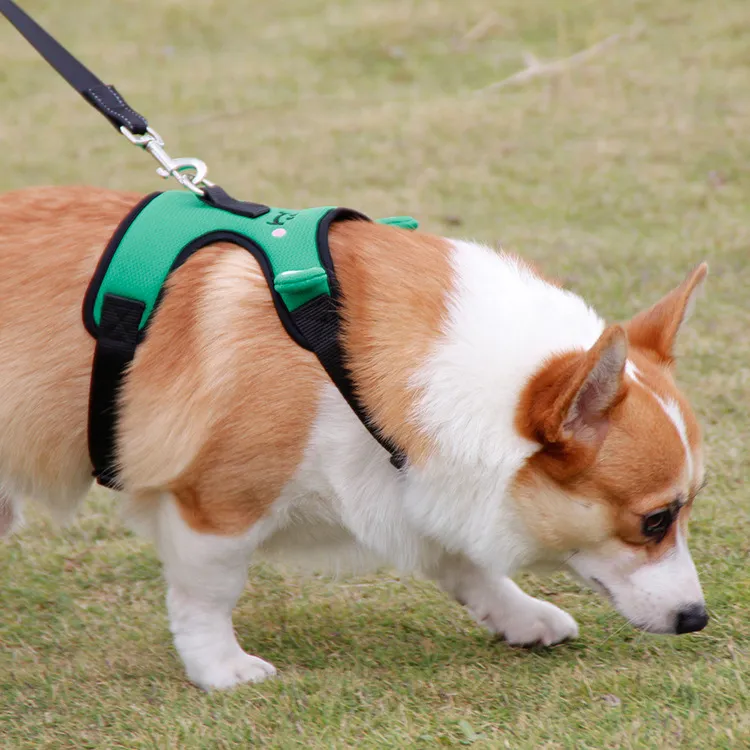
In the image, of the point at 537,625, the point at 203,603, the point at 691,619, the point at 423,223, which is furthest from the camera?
the point at 423,223

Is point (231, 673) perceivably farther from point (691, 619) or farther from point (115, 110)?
point (115, 110)

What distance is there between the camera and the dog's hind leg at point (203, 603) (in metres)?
2.83

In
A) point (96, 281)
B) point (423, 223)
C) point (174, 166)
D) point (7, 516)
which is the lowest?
point (423, 223)

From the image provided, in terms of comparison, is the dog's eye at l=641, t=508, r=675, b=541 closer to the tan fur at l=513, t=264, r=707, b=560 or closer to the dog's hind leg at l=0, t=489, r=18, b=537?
the tan fur at l=513, t=264, r=707, b=560

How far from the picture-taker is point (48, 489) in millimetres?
3027

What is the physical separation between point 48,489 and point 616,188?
14.6 ft

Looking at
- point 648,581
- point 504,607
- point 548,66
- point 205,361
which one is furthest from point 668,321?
point 548,66

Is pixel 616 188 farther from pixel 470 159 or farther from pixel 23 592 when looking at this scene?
pixel 23 592

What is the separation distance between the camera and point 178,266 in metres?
2.79

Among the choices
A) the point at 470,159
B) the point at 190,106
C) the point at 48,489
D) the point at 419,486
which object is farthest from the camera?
the point at 190,106

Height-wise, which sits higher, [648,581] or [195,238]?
[195,238]

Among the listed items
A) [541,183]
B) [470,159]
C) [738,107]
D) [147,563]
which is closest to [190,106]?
[470,159]

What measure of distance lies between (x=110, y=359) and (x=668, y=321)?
1.37 m

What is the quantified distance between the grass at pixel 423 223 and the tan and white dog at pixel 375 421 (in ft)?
0.84
